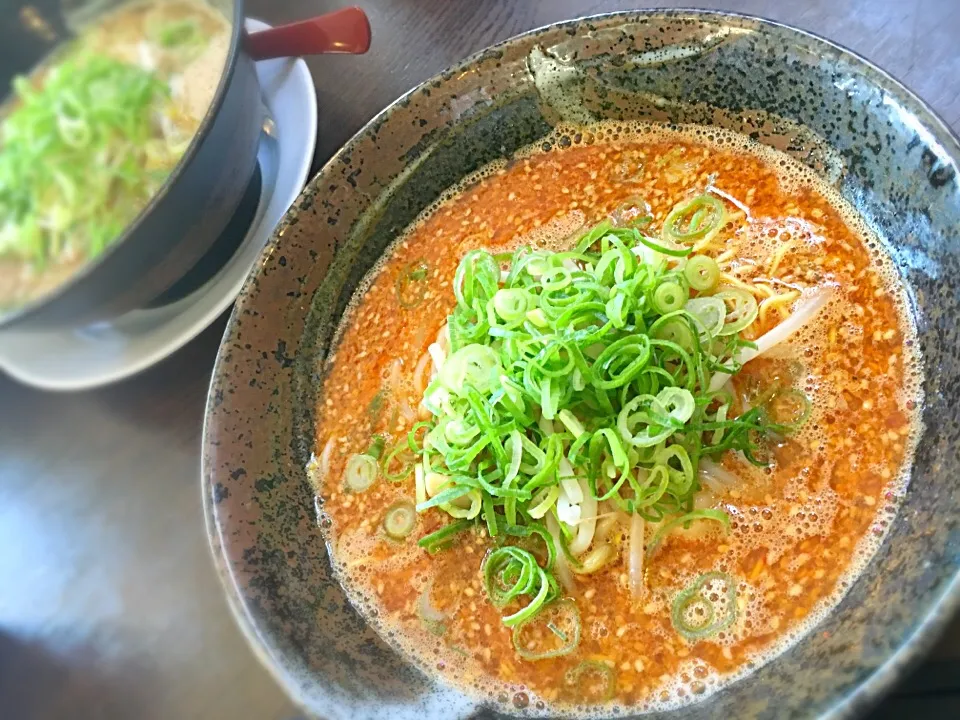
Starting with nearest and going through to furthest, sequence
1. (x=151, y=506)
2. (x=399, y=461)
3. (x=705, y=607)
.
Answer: (x=705, y=607) → (x=399, y=461) → (x=151, y=506)

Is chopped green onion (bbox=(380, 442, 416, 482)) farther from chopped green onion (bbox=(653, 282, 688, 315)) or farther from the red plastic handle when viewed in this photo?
the red plastic handle

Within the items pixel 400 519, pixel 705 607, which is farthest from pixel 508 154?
pixel 705 607

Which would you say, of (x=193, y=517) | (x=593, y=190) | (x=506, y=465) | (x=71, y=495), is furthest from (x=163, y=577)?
(x=593, y=190)

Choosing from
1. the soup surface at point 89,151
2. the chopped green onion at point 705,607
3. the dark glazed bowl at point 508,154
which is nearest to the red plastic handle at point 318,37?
the soup surface at point 89,151

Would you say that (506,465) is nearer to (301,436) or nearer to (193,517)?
(301,436)

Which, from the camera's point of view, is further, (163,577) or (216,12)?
(216,12)

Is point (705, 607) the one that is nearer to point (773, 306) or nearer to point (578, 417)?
point (578, 417)

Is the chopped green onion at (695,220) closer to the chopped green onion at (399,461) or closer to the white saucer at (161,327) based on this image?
the chopped green onion at (399,461)
